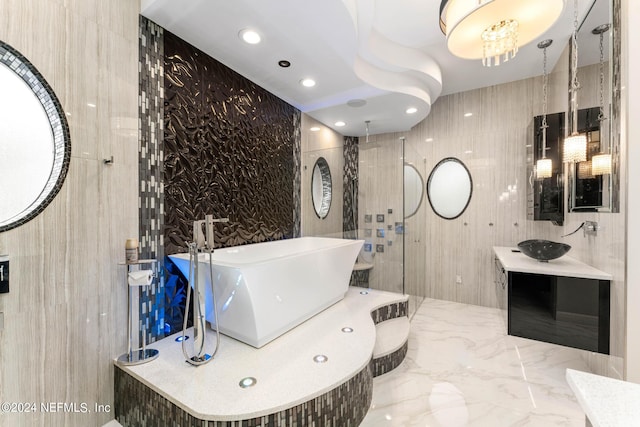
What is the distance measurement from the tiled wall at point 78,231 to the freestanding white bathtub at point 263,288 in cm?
53

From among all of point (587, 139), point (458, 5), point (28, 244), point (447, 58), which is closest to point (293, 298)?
point (28, 244)

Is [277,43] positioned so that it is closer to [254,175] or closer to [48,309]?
[254,175]

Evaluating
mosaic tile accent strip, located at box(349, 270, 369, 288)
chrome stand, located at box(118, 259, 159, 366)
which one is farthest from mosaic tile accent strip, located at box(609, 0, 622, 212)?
chrome stand, located at box(118, 259, 159, 366)

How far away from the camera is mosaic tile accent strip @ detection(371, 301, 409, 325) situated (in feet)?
9.32

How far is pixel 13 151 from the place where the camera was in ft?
4.69

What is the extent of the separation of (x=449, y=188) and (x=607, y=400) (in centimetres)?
385

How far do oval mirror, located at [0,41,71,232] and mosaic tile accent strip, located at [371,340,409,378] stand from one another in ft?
8.47

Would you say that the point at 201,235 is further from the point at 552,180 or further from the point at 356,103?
the point at 552,180

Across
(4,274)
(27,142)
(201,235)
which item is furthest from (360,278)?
(27,142)

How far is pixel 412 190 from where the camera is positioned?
382 cm

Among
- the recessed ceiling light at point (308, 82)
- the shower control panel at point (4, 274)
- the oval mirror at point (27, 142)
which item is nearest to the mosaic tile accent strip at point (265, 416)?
the shower control panel at point (4, 274)

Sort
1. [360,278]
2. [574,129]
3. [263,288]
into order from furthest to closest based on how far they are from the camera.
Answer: [360,278] → [574,129] → [263,288]

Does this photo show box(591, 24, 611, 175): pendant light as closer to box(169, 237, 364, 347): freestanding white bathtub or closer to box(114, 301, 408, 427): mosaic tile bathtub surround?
box(169, 237, 364, 347): freestanding white bathtub

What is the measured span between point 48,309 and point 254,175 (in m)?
1.97
